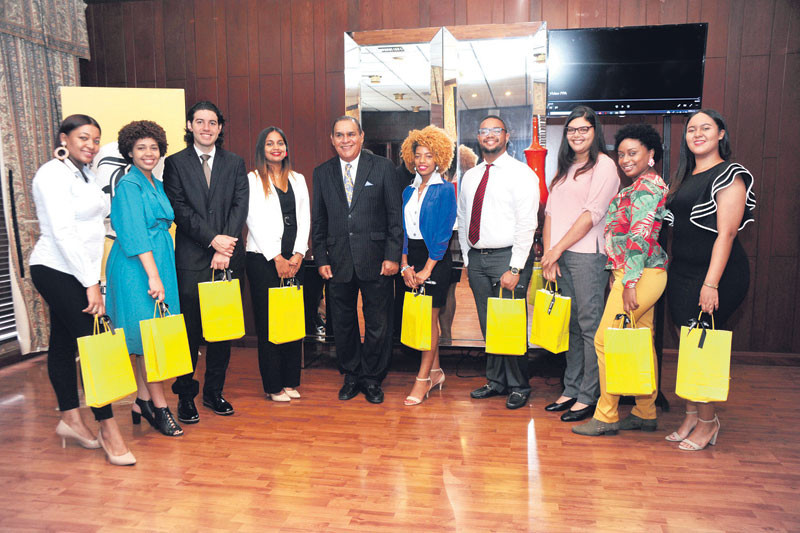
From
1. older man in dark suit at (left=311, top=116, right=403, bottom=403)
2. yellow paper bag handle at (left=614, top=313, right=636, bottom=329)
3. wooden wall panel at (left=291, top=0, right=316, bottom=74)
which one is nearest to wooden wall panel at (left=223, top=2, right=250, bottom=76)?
wooden wall panel at (left=291, top=0, right=316, bottom=74)

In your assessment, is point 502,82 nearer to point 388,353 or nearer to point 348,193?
point 348,193

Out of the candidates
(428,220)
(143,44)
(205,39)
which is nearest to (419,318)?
(428,220)

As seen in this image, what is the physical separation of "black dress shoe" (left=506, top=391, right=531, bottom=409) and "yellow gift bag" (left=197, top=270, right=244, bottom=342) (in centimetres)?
161

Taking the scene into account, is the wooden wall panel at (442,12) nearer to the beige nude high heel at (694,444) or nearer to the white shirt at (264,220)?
the white shirt at (264,220)

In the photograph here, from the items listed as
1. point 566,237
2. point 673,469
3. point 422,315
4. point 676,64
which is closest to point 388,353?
point 422,315

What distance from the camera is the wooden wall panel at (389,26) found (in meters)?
4.18

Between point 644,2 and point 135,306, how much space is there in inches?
161

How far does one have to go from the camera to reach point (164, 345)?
2.75 m

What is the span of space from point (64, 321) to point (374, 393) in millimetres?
1719

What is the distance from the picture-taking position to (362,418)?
126 inches

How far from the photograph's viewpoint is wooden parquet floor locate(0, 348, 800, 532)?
2.18 m

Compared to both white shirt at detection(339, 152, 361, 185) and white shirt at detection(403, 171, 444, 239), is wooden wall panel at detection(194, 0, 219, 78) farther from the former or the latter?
white shirt at detection(403, 171, 444, 239)

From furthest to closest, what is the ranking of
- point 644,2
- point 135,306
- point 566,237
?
point 644,2 → point 566,237 → point 135,306

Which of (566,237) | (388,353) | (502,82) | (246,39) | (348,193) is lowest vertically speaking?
(388,353)
